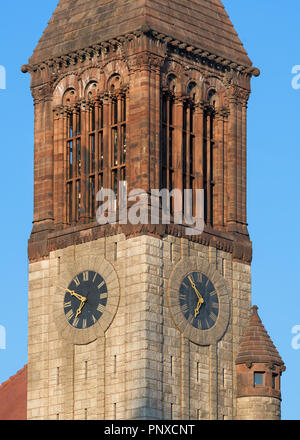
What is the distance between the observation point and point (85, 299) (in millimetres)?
176375

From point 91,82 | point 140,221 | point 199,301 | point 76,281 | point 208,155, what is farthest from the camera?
point 208,155

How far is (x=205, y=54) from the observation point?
18088cm

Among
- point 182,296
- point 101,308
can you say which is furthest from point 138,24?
point 101,308

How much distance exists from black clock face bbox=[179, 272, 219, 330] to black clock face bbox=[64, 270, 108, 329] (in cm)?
467

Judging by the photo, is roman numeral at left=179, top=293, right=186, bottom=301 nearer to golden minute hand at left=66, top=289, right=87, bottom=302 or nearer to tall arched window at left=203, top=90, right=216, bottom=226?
golden minute hand at left=66, top=289, right=87, bottom=302

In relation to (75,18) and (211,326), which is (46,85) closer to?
(75,18)

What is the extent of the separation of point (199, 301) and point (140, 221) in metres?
6.10

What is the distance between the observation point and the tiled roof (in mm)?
182125

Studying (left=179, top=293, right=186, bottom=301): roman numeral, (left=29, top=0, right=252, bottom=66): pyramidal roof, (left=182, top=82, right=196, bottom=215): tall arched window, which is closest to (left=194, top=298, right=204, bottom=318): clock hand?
(left=179, top=293, right=186, bottom=301): roman numeral

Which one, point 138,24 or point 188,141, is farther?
point 188,141

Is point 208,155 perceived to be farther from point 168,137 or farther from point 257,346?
point 257,346

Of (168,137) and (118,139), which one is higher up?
(168,137)
